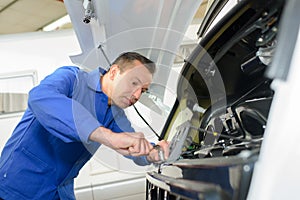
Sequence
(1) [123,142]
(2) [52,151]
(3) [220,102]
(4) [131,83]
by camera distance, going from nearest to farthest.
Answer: (1) [123,142] → (4) [131,83] → (3) [220,102] → (2) [52,151]

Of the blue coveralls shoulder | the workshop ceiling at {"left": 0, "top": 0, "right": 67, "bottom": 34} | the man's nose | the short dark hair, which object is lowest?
the blue coveralls shoulder

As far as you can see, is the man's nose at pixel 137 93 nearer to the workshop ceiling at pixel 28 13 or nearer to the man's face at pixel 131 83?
the man's face at pixel 131 83

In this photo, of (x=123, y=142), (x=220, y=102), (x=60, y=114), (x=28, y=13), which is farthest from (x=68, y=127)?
(x=28, y=13)

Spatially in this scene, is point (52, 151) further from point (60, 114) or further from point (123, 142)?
point (123, 142)

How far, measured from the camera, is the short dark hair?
5.71ft

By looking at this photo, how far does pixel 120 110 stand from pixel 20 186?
25.0 inches

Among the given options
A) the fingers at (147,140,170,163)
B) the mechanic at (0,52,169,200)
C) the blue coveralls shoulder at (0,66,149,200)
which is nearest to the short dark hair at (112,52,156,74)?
the mechanic at (0,52,169,200)

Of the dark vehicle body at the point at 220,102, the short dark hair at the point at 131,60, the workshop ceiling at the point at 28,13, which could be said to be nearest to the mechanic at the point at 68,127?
the short dark hair at the point at 131,60

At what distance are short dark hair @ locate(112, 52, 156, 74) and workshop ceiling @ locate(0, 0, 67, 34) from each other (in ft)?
11.7

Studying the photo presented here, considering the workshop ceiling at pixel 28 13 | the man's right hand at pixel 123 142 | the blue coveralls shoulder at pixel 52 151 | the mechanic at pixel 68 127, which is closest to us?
the man's right hand at pixel 123 142

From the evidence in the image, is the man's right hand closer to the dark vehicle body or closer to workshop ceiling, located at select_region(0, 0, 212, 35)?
the dark vehicle body

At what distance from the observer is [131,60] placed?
5.69 ft

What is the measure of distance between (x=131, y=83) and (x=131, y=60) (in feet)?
0.33

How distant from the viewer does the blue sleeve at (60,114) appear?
1.51 m
